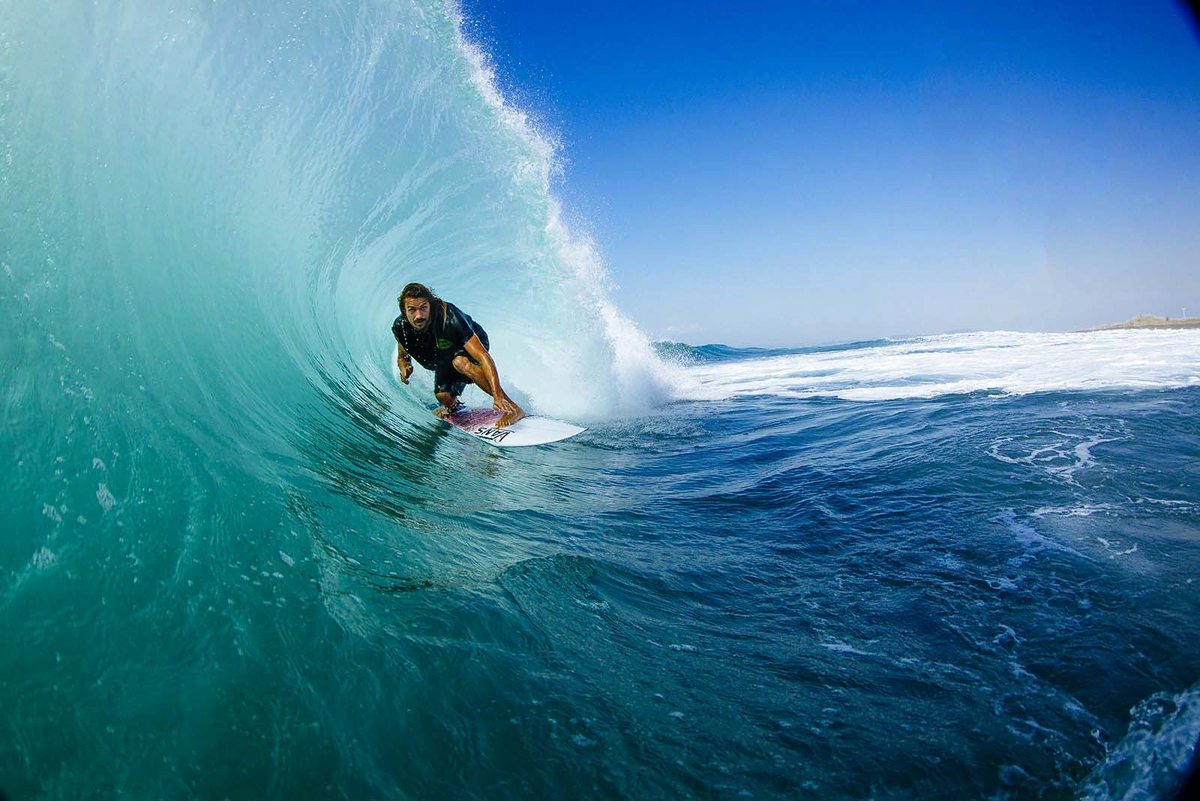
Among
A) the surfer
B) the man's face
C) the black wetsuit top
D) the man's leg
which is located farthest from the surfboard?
the man's face

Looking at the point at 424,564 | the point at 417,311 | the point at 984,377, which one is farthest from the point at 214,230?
the point at 984,377

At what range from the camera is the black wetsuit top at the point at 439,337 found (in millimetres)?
7336

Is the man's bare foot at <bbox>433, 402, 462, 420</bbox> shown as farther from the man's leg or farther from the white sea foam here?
the white sea foam

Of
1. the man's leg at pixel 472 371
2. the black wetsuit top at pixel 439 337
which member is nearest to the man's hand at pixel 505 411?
the man's leg at pixel 472 371

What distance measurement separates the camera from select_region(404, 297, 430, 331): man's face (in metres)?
6.87

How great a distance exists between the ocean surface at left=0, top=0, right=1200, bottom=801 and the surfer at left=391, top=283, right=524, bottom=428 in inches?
39.2

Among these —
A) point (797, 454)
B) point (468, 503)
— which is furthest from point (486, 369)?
point (797, 454)

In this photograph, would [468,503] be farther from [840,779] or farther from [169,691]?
[840,779]

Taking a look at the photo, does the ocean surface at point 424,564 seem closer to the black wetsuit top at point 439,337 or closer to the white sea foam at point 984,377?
the black wetsuit top at point 439,337

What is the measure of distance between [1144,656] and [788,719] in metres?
1.61

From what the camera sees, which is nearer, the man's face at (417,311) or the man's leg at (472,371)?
the man's face at (417,311)

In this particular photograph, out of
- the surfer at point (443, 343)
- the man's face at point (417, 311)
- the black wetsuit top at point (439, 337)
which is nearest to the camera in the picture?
the man's face at point (417, 311)

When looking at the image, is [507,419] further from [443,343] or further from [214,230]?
[214,230]

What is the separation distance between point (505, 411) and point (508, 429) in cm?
37
